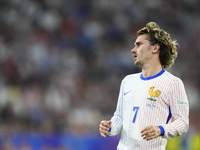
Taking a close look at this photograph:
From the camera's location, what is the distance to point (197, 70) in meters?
6.96

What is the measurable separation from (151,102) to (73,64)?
13.2ft

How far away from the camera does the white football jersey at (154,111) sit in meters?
2.33

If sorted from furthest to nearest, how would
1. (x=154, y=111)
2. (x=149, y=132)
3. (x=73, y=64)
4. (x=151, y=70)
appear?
1. (x=73, y=64)
2. (x=151, y=70)
3. (x=154, y=111)
4. (x=149, y=132)

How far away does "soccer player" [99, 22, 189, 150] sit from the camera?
7.65 ft

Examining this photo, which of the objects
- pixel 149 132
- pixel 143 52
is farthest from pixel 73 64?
pixel 149 132

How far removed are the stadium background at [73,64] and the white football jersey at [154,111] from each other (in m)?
2.49

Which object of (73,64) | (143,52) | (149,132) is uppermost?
(73,64)

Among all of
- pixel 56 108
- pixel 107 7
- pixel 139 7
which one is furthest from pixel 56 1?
pixel 56 108

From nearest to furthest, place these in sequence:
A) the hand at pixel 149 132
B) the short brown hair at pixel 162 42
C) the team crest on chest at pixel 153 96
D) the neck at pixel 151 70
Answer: the hand at pixel 149 132 → the team crest on chest at pixel 153 96 → the neck at pixel 151 70 → the short brown hair at pixel 162 42

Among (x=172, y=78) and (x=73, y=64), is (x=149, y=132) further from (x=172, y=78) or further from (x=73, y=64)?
(x=73, y=64)

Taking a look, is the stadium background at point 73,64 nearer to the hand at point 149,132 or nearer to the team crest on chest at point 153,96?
the team crest on chest at point 153,96

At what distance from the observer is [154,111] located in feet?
7.95

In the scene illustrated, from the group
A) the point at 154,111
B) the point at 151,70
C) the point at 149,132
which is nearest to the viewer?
the point at 149,132

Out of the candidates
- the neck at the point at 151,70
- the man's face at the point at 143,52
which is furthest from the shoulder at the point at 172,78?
the man's face at the point at 143,52
